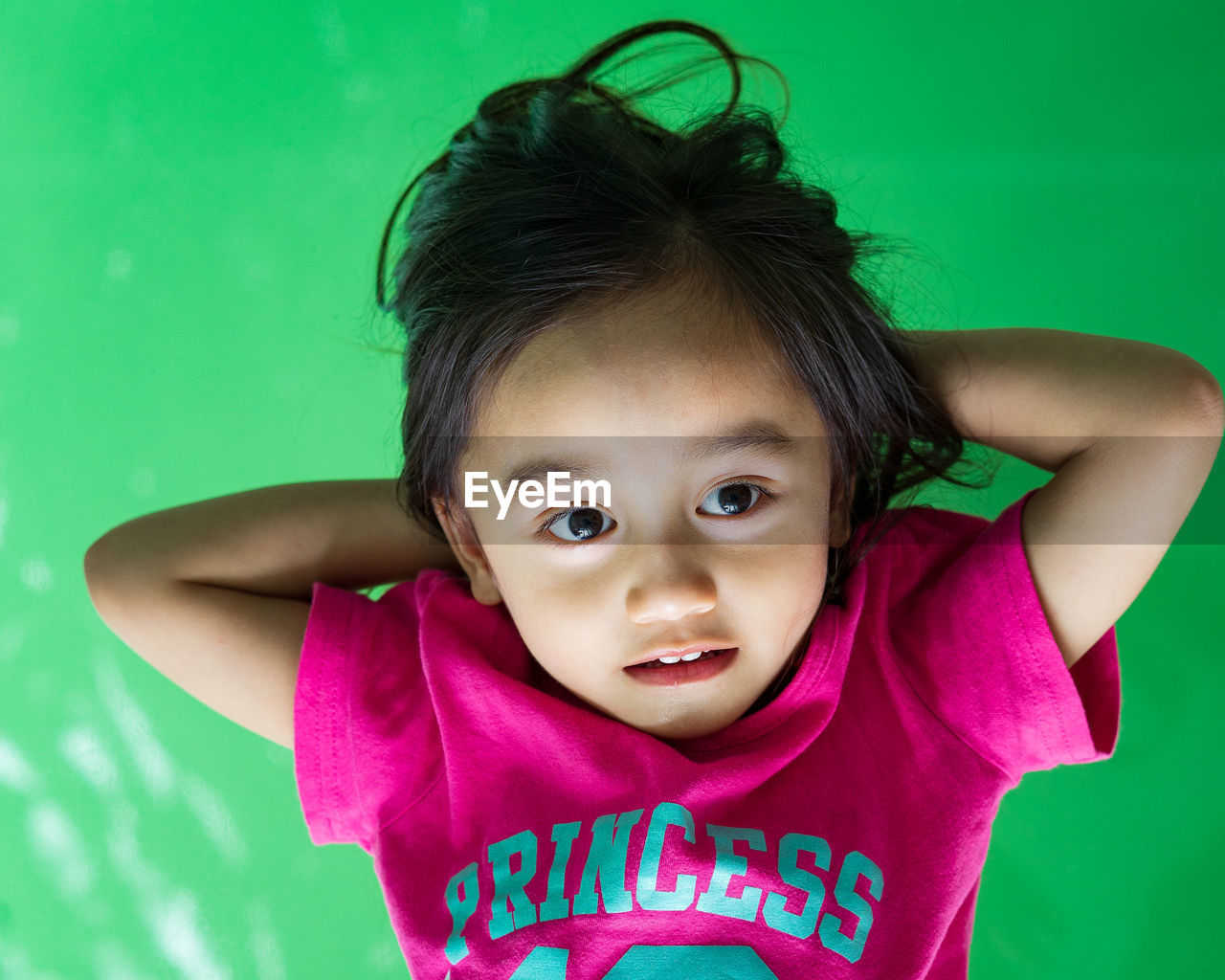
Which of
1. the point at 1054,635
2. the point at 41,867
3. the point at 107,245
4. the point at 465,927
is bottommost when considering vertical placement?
the point at 41,867

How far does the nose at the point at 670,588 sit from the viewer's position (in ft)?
2.07

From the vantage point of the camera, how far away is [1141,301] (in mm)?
1016

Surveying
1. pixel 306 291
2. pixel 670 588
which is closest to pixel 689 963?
pixel 670 588

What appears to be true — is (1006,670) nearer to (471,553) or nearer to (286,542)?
(471,553)

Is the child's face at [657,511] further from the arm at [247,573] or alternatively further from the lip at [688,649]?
the arm at [247,573]

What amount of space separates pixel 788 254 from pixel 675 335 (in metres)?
0.12

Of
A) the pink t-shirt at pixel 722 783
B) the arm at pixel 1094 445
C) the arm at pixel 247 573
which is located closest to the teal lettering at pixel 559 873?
the pink t-shirt at pixel 722 783

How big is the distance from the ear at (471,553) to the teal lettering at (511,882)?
0.17 metres

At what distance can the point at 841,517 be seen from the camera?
29.9 inches

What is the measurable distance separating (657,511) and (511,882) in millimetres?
278

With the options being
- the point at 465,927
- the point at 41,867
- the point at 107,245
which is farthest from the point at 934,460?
the point at 41,867

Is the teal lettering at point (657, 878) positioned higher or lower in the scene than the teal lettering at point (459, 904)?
higher

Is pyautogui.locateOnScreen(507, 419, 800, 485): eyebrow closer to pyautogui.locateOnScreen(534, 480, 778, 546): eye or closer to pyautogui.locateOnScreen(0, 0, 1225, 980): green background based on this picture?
pyautogui.locateOnScreen(534, 480, 778, 546): eye

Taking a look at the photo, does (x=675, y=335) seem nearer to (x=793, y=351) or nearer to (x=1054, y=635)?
(x=793, y=351)
